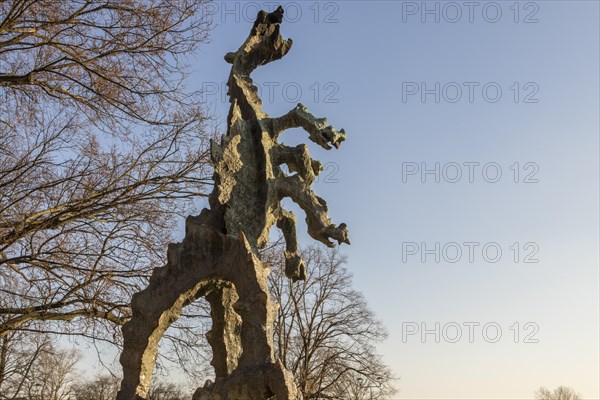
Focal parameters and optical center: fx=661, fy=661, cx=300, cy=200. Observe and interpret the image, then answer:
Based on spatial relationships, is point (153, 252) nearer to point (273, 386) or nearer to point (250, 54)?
point (250, 54)

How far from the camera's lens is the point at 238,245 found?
17.4ft

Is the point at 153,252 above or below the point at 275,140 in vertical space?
above

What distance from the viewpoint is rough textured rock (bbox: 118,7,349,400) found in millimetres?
5156

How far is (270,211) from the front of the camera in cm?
576

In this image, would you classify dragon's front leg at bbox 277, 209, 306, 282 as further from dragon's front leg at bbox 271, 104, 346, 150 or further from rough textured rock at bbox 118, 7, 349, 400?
dragon's front leg at bbox 271, 104, 346, 150

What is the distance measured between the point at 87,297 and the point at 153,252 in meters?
1.39

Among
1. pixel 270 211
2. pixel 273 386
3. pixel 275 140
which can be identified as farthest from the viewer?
pixel 275 140

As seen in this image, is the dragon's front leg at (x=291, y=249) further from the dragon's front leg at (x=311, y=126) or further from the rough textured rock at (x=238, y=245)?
the dragon's front leg at (x=311, y=126)

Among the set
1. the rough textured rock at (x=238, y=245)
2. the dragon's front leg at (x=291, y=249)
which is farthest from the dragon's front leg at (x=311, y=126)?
the dragon's front leg at (x=291, y=249)

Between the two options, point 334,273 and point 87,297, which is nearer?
point 87,297

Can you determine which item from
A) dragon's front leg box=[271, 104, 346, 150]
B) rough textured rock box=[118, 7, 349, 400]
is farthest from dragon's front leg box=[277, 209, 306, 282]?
dragon's front leg box=[271, 104, 346, 150]

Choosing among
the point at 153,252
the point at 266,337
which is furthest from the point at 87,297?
the point at 266,337

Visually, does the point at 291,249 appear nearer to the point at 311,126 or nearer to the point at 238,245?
the point at 238,245

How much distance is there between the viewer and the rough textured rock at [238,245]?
16.9ft
